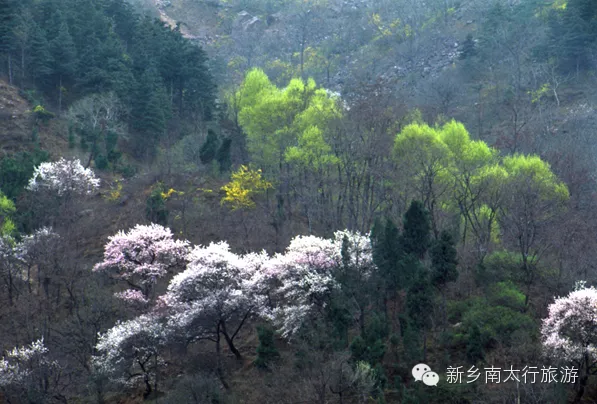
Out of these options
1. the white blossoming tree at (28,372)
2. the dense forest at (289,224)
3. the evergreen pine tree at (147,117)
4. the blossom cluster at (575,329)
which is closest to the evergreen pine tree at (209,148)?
the dense forest at (289,224)

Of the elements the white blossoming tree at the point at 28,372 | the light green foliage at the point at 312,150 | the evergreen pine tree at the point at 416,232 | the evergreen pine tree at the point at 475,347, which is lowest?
the white blossoming tree at the point at 28,372

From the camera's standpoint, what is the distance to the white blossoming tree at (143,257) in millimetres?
35156

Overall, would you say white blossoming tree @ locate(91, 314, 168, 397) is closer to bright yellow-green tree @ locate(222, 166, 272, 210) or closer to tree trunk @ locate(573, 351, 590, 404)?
bright yellow-green tree @ locate(222, 166, 272, 210)

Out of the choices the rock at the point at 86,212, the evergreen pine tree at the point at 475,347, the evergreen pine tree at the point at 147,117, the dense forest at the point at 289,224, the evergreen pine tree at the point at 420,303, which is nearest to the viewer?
the evergreen pine tree at the point at 475,347

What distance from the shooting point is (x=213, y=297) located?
3072cm

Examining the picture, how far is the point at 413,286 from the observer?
2856 cm

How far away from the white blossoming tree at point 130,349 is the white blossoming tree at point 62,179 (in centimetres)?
1617

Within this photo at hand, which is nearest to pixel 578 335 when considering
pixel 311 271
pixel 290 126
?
pixel 311 271

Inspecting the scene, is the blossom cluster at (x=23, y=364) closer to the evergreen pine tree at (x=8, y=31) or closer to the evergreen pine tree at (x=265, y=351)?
the evergreen pine tree at (x=265, y=351)

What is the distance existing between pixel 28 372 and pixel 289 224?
56.4 ft

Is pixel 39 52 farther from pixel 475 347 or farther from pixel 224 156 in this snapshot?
pixel 475 347

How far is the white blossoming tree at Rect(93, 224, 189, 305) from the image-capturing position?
35.2 meters

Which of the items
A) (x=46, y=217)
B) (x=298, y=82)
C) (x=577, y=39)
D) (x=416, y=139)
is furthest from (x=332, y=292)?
(x=577, y=39)

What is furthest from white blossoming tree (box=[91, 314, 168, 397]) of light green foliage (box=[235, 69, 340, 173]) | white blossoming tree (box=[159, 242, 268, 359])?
light green foliage (box=[235, 69, 340, 173])
